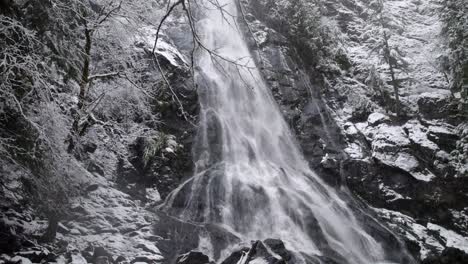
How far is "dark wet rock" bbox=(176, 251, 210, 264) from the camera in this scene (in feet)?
32.0

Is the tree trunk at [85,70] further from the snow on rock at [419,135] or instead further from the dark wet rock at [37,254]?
the snow on rock at [419,135]

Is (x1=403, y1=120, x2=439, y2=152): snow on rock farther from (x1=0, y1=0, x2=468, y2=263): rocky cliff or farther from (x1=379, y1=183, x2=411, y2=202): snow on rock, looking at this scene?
(x1=379, y1=183, x2=411, y2=202): snow on rock

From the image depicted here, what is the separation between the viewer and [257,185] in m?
14.2

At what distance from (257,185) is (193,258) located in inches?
196

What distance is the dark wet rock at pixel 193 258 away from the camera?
32.0 feet

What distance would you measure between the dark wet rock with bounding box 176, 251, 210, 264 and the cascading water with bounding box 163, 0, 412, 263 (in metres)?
2.48

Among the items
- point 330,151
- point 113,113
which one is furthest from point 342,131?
point 113,113

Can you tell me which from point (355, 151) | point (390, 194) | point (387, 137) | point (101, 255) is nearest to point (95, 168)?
point (101, 255)

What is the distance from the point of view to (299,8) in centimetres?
2380

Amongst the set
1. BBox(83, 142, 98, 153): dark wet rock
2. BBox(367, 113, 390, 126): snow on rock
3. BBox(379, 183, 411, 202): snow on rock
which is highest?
BBox(367, 113, 390, 126): snow on rock

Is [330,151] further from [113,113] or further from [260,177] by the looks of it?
[113,113]

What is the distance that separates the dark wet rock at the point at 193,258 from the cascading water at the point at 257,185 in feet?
8.15

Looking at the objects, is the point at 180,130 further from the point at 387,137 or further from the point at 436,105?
the point at 436,105

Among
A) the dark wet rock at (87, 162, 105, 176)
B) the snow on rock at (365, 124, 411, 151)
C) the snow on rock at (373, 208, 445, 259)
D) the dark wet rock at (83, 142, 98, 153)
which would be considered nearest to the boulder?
the snow on rock at (365, 124, 411, 151)
